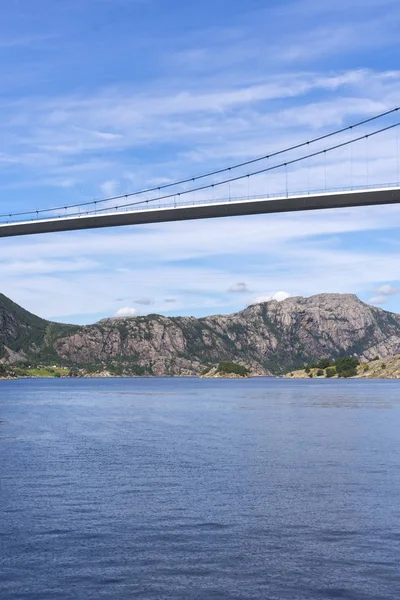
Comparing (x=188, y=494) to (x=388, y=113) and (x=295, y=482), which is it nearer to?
(x=295, y=482)

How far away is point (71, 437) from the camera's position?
53.3 metres

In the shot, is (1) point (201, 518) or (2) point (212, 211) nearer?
(1) point (201, 518)

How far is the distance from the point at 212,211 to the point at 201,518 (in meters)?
61.8

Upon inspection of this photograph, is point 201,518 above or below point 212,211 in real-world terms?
below

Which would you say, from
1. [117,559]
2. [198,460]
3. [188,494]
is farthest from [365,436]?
[117,559]

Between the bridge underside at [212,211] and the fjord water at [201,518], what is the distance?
30.4 m

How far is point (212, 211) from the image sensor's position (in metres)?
85.1

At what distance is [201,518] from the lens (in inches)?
1010

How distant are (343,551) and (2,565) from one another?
9.24 meters

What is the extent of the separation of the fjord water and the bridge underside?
30.4 meters

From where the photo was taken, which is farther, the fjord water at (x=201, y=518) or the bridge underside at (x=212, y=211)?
the bridge underside at (x=212, y=211)

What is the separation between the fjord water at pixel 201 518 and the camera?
18812 millimetres

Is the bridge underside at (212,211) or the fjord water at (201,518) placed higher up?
the bridge underside at (212,211)

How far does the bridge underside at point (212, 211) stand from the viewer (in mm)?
74500
